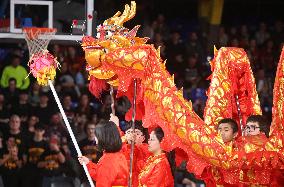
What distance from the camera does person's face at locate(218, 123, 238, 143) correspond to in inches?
310

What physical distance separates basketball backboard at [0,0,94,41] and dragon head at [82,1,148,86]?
4.21m

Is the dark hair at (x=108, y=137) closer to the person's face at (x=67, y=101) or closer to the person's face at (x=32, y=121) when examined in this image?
the person's face at (x=32, y=121)

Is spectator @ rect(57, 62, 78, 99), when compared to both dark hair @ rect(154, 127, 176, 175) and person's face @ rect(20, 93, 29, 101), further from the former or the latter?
dark hair @ rect(154, 127, 176, 175)

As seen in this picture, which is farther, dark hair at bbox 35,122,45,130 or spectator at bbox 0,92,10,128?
spectator at bbox 0,92,10,128

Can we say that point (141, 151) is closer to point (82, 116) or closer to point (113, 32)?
point (113, 32)

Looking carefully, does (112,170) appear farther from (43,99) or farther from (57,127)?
(43,99)

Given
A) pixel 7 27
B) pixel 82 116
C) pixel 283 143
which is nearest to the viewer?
pixel 283 143

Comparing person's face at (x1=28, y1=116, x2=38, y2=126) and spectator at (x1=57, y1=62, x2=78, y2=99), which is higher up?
spectator at (x1=57, y1=62, x2=78, y2=99)

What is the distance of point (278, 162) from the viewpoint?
23.9 feet

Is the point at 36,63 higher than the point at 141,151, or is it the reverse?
the point at 36,63

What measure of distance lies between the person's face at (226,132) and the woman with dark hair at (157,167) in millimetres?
532

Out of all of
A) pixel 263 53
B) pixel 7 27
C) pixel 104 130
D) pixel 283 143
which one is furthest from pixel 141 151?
pixel 263 53

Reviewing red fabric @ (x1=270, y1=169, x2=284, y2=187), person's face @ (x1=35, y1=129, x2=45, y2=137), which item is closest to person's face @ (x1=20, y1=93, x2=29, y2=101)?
person's face @ (x1=35, y1=129, x2=45, y2=137)

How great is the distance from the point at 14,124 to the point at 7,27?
4.03 ft
